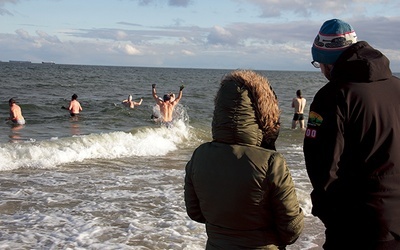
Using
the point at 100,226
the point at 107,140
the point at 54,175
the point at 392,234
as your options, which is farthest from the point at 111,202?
the point at 107,140

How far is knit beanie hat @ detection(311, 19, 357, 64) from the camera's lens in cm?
246

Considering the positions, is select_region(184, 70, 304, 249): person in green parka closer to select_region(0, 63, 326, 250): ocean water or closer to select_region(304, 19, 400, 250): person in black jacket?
select_region(304, 19, 400, 250): person in black jacket

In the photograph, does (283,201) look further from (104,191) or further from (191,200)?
(104,191)

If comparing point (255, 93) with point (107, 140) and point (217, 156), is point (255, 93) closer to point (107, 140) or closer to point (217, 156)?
point (217, 156)

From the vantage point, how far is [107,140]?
1470 cm

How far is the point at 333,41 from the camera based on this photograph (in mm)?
2471

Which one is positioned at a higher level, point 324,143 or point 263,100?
point 263,100

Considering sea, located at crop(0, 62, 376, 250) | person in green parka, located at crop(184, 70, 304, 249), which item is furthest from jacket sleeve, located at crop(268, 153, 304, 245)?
sea, located at crop(0, 62, 376, 250)

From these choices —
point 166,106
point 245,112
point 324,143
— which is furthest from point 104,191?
point 166,106

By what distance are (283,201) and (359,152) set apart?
17.9 inches

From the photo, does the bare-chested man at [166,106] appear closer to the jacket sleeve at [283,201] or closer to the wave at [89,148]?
the wave at [89,148]

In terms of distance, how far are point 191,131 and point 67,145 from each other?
263 inches

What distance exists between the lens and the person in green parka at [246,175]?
2.44m

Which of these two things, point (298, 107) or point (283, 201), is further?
point (298, 107)
